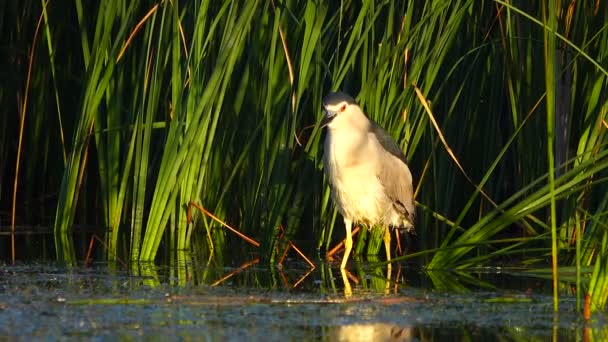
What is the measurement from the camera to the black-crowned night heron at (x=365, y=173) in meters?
7.79

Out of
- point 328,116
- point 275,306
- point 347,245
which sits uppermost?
point 328,116

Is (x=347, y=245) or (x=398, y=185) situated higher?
(x=398, y=185)

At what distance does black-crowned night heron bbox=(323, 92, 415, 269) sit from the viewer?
7785 millimetres

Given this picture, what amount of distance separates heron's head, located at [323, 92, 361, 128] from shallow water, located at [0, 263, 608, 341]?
A: 908 mm

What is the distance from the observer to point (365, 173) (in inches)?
316

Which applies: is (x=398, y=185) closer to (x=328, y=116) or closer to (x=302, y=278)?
(x=328, y=116)

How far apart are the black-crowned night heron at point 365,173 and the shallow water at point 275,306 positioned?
0.75 meters

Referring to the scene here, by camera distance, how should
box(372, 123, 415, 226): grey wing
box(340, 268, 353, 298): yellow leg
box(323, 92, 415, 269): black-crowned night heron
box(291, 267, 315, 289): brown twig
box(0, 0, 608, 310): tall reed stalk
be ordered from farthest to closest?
box(372, 123, 415, 226): grey wing < box(323, 92, 415, 269): black-crowned night heron < box(0, 0, 608, 310): tall reed stalk < box(291, 267, 315, 289): brown twig < box(340, 268, 353, 298): yellow leg

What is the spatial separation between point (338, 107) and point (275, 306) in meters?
1.89

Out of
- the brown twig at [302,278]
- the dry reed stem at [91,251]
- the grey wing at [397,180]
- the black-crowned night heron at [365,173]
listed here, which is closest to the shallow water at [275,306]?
the brown twig at [302,278]

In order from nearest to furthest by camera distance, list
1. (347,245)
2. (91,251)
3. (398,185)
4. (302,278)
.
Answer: (302,278) → (347,245) → (91,251) → (398,185)

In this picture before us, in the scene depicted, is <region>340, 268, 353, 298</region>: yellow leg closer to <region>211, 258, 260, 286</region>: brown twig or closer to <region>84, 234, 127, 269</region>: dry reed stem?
<region>211, 258, 260, 286</region>: brown twig

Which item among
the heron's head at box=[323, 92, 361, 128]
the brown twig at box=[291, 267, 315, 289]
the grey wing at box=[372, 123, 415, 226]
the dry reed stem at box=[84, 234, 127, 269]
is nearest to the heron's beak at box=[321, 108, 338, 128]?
the heron's head at box=[323, 92, 361, 128]

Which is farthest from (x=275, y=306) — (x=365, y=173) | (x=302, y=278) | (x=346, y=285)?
(x=365, y=173)
